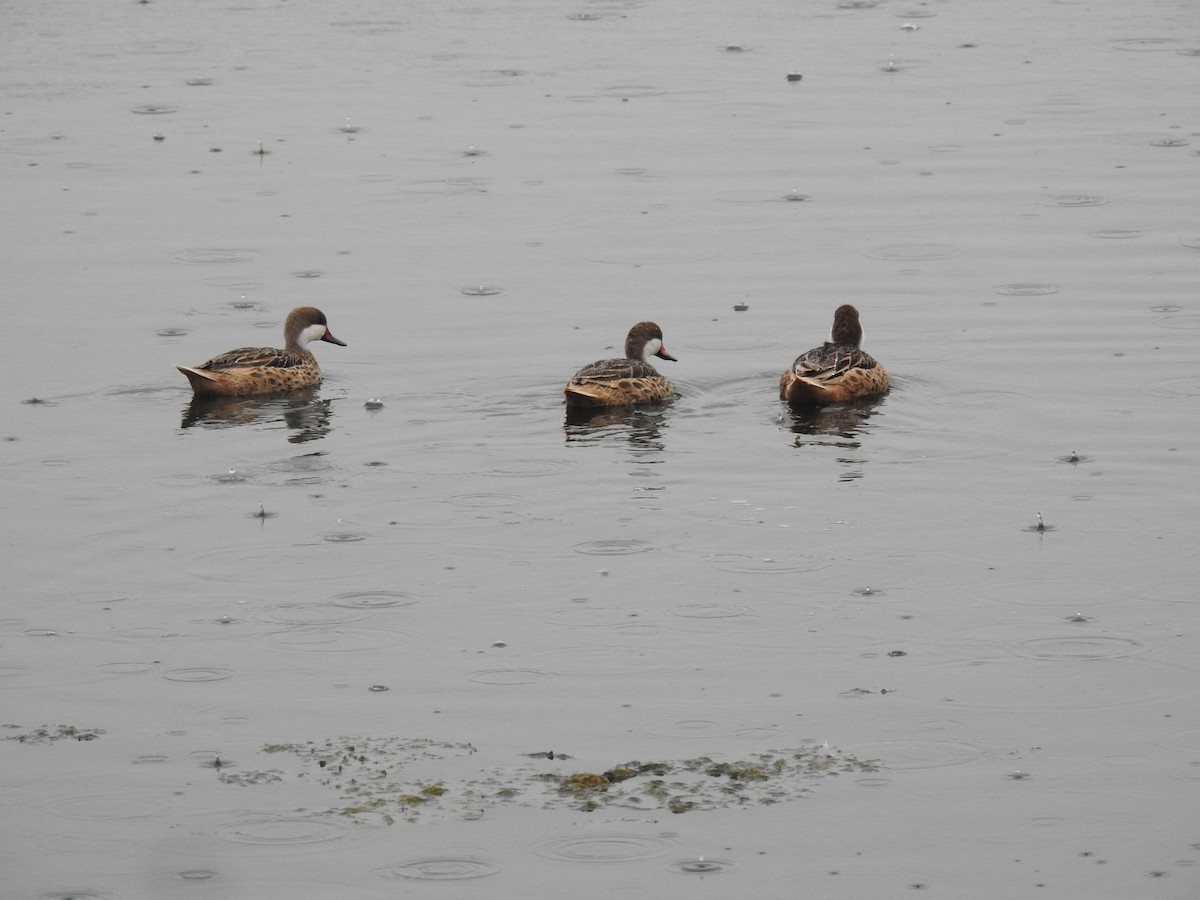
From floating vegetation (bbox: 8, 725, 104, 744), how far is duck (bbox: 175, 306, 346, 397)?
6.20m

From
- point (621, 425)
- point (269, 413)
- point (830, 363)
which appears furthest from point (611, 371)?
point (269, 413)

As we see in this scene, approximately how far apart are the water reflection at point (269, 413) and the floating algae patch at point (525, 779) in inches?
231

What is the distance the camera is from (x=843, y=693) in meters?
9.76

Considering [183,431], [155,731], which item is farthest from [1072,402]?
[155,731]

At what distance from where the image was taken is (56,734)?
9375mm

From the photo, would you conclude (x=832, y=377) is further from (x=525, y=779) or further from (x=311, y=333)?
(x=525, y=779)

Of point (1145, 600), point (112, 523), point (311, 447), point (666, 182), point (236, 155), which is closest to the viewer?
point (1145, 600)

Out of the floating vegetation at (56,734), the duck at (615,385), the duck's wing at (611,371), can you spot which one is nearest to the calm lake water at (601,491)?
the floating vegetation at (56,734)

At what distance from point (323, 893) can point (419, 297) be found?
10467mm

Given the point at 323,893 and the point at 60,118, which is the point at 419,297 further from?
the point at 323,893

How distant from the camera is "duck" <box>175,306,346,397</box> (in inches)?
619

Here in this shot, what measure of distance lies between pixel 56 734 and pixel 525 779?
2122 millimetres

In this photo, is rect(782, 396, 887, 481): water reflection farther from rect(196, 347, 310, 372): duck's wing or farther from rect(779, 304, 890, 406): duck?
rect(196, 347, 310, 372): duck's wing

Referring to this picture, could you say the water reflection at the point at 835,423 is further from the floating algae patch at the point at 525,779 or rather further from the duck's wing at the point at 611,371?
the floating algae patch at the point at 525,779
